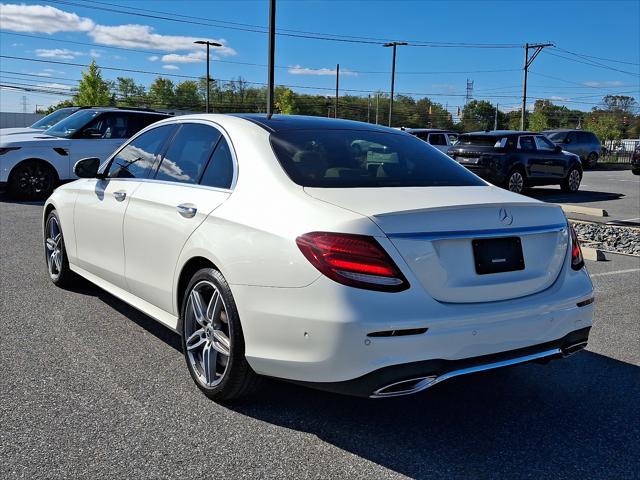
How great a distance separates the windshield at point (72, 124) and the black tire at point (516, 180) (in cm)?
972

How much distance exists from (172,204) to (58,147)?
9633 millimetres

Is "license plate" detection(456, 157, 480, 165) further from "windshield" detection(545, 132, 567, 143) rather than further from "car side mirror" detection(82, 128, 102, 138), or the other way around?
"windshield" detection(545, 132, 567, 143)

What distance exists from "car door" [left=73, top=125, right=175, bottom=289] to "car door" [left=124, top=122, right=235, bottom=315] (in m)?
0.16

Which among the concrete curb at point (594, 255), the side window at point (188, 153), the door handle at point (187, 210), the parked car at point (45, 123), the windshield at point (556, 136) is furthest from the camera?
the windshield at point (556, 136)

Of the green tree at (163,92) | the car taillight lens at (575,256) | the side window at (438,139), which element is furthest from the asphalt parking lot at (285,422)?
the green tree at (163,92)

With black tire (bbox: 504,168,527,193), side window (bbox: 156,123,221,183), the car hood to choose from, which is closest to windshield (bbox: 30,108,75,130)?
the car hood

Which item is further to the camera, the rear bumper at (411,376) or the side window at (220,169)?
the side window at (220,169)

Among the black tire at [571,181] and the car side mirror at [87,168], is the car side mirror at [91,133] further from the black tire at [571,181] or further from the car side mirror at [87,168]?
the black tire at [571,181]

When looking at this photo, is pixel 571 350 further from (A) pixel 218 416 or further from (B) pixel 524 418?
(A) pixel 218 416

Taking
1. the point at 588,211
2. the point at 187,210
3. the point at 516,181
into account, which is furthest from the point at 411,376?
the point at 516,181

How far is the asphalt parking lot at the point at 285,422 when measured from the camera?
9.49ft

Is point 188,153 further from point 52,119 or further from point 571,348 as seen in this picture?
point 52,119

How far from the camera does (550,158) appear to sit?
17266mm

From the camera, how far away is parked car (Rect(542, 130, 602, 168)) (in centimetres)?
2798
